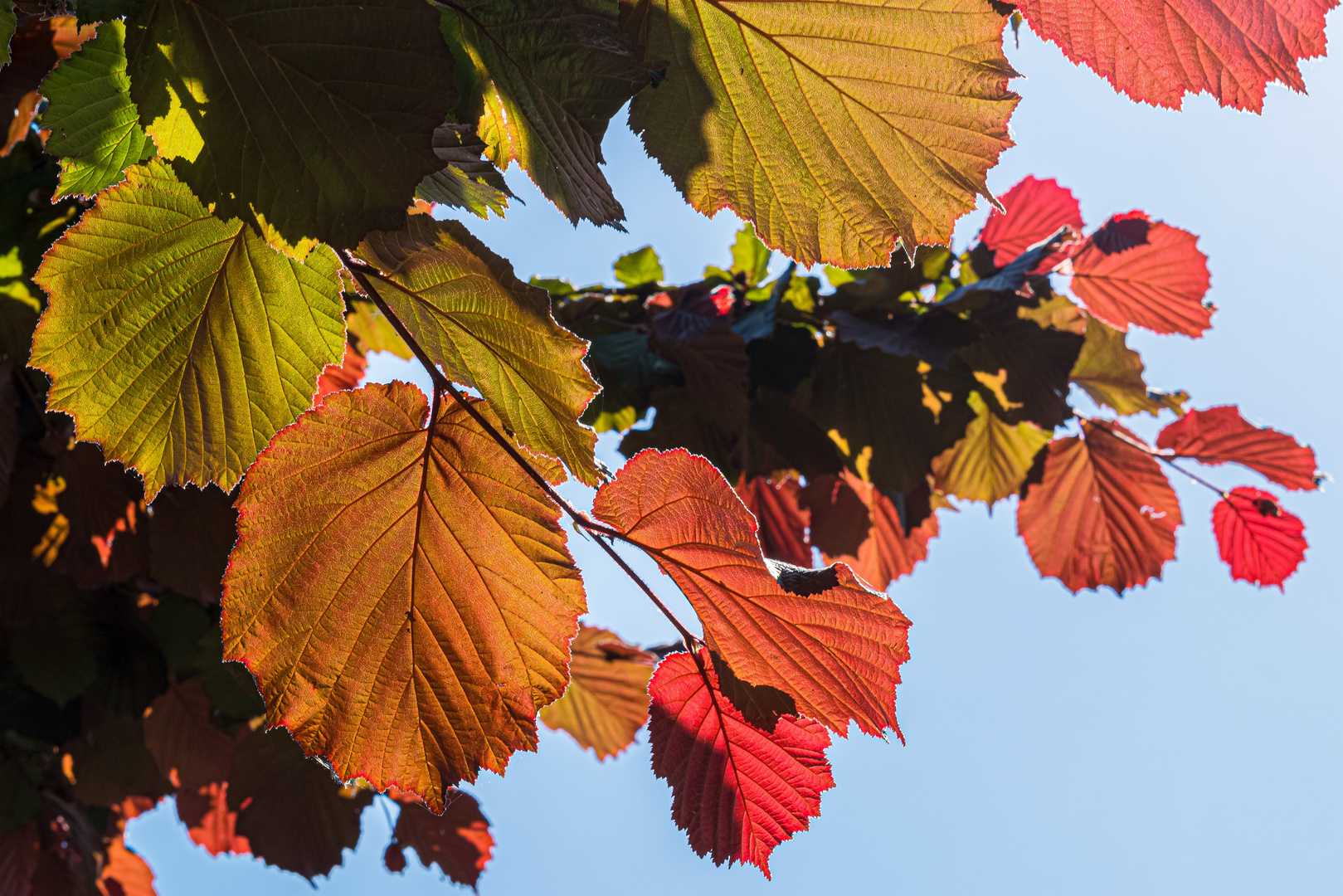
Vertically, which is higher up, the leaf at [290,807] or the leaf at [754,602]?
the leaf at [754,602]

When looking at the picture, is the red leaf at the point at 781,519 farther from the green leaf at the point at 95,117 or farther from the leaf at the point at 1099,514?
the green leaf at the point at 95,117

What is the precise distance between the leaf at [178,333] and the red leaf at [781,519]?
0.66 meters

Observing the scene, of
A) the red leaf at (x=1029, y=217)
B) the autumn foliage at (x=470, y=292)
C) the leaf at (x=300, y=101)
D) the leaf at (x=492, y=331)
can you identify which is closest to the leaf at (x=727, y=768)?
the autumn foliage at (x=470, y=292)

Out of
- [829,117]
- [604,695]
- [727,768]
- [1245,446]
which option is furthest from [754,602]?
[1245,446]

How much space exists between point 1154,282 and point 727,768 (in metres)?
0.85

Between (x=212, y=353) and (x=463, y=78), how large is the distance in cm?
15

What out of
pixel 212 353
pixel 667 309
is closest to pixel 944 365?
pixel 667 309

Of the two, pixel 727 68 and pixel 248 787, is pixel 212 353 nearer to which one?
pixel 727 68

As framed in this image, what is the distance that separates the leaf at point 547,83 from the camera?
0.29 meters

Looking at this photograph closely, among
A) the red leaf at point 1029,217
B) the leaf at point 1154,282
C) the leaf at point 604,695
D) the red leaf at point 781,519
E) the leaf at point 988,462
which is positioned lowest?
the leaf at point 604,695

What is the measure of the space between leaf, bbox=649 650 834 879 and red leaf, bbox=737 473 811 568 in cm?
60

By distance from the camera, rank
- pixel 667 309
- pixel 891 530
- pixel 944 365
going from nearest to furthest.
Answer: pixel 944 365
pixel 667 309
pixel 891 530

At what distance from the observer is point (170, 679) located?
1.05 meters

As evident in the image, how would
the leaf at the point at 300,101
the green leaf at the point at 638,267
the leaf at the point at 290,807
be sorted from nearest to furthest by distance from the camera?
the leaf at the point at 300,101
the leaf at the point at 290,807
the green leaf at the point at 638,267
